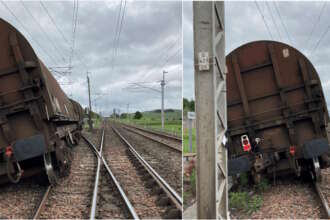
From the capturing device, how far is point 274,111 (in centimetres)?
823

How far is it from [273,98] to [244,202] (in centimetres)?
265

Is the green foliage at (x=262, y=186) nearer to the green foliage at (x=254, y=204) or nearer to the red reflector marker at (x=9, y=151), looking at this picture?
the green foliage at (x=254, y=204)

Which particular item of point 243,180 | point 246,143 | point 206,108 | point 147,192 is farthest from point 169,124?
point 206,108

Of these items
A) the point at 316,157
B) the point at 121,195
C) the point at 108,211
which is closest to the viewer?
the point at 108,211

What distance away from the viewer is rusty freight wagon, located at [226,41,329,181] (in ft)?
26.0

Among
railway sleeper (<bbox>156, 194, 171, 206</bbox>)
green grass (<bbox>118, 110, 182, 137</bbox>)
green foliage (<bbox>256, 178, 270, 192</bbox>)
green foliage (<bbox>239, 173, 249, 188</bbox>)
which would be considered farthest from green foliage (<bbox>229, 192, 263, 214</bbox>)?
green grass (<bbox>118, 110, 182, 137</bbox>)

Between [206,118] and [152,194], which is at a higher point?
[206,118]

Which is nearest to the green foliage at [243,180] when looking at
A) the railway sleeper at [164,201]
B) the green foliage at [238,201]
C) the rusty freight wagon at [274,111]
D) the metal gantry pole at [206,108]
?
the rusty freight wagon at [274,111]

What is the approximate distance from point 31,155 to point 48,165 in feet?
1.98

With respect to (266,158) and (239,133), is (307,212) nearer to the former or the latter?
(266,158)

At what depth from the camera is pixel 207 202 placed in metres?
4.47

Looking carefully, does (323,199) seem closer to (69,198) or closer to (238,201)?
(238,201)

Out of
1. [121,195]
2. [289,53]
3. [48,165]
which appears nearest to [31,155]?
[48,165]

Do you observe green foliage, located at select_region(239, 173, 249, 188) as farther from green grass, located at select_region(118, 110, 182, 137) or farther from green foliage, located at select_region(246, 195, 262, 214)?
green grass, located at select_region(118, 110, 182, 137)
